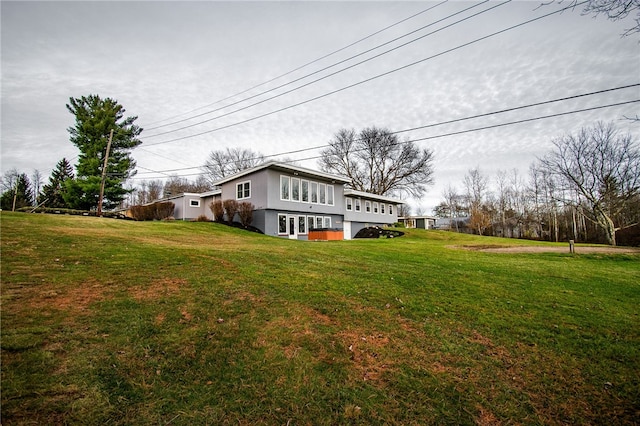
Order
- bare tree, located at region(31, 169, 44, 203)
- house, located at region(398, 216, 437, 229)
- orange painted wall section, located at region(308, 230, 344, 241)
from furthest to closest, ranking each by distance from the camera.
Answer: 1. house, located at region(398, 216, 437, 229)
2. bare tree, located at region(31, 169, 44, 203)
3. orange painted wall section, located at region(308, 230, 344, 241)

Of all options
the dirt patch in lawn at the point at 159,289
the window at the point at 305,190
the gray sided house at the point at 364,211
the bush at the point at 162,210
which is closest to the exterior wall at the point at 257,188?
the window at the point at 305,190

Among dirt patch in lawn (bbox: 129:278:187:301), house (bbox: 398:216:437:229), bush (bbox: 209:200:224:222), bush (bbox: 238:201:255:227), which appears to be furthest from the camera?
house (bbox: 398:216:437:229)

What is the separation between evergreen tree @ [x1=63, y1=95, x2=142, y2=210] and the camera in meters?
27.7

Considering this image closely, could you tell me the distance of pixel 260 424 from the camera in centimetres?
231

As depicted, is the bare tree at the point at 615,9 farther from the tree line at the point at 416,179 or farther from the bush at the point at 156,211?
the bush at the point at 156,211

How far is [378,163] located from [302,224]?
69.9 feet

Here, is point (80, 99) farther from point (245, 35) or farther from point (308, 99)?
point (308, 99)

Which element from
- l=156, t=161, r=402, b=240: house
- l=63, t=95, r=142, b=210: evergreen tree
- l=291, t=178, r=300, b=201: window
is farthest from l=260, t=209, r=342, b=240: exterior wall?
l=63, t=95, r=142, b=210: evergreen tree

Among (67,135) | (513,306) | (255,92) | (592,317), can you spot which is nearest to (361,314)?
(513,306)

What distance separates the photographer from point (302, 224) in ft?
73.7

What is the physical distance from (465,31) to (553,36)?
8.87ft

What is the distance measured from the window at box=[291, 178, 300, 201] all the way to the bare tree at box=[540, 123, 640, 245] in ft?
98.2

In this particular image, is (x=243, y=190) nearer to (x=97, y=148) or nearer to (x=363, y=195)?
(x=363, y=195)

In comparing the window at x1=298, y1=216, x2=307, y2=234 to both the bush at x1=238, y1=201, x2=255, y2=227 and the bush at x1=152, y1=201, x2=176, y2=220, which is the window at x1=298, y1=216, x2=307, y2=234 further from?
the bush at x1=152, y1=201, x2=176, y2=220
